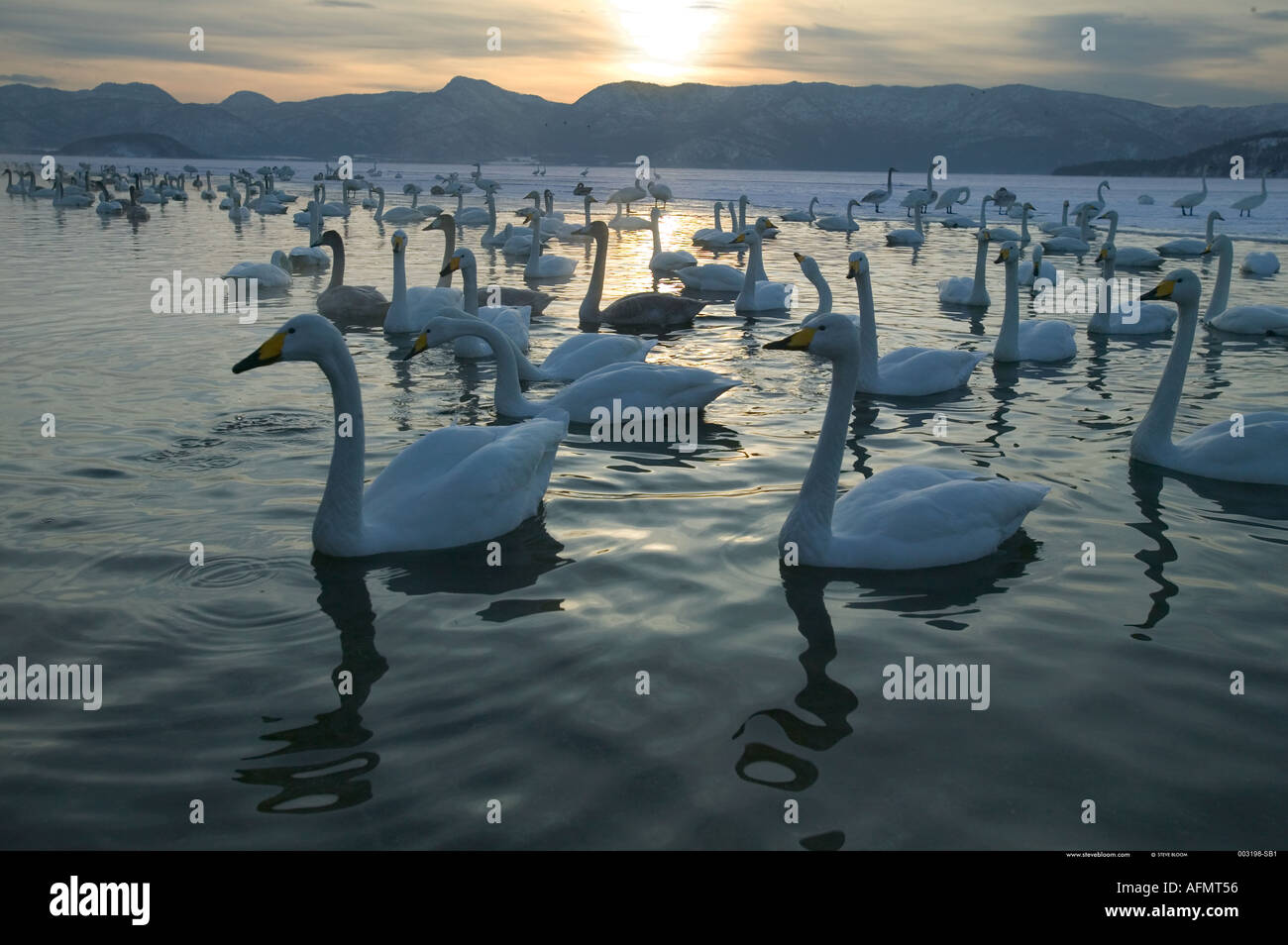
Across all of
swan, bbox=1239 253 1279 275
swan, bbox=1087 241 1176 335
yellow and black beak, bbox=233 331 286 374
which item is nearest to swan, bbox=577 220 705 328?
swan, bbox=1087 241 1176 335

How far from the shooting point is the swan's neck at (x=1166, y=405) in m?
8.01

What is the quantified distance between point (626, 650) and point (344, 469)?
198cm

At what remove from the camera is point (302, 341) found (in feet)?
18.5

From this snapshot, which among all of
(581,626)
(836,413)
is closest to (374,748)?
(581,626)

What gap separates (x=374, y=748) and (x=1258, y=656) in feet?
13.8

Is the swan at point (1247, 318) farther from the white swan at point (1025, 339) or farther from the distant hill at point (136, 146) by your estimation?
the distant hill at point (136, 146)

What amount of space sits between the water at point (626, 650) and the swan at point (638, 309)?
4.97m

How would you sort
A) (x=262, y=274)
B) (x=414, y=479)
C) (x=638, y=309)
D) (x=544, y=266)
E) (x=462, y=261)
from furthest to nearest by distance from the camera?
(x=544, y=266), (x=262, y=274), (x=638, y=309), (x=462, y=261), (x=414, y=479)

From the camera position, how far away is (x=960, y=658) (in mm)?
5039

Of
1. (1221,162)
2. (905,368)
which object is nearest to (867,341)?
(905,368)

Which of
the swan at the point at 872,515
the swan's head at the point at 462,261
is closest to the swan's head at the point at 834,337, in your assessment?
the swan at the point at 872,515

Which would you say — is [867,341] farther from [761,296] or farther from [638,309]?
[761,296]

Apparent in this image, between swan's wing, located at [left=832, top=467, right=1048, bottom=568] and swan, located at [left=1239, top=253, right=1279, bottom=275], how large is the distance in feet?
63.0
